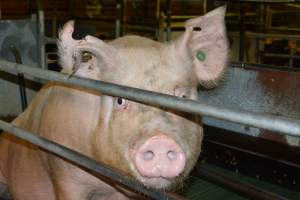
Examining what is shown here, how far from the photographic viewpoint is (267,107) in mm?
2658

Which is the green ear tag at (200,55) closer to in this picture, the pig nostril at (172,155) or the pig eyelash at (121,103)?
the pig eyelash at (121,103)

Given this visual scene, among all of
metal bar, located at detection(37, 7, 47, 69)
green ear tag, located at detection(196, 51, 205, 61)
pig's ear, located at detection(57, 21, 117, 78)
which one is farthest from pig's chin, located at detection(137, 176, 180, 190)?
metal bar, located at detection(37, 7, 47, 69)

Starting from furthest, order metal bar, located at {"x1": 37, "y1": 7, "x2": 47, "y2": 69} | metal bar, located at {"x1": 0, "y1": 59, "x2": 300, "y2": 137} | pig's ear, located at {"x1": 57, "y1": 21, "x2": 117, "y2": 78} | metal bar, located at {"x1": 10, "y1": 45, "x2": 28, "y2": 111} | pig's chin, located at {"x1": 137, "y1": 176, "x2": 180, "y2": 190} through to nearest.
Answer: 1. metal bar, located at {"x1": 37, "y1": 7, "x2": 47, "y2": 69}
2. metal bar, located at {"x1": 10, "y1": 45, "x2": 28, "y2": 111}
3. pig's ear, located at {"x1": 57, "y1": 21, "x2": 117, "y2": 78}
4. pig's chin, located at {"x1": 137, "y1": 176, "x2": 180, "y2": 190}
5. metal bar, located at {"x1": 0, "y1": 59, "x2": 300, "y2": 137}

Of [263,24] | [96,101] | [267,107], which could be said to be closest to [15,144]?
[96,101]

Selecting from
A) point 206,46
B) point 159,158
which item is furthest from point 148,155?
point 206,46

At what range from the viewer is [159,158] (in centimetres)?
152

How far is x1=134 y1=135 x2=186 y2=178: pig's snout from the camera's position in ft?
4.94

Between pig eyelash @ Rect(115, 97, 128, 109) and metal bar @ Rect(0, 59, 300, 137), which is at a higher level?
metal bar @ Rect(0, 59, 300, 137)

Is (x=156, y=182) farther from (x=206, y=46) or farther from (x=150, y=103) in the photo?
(x=206, y=46)

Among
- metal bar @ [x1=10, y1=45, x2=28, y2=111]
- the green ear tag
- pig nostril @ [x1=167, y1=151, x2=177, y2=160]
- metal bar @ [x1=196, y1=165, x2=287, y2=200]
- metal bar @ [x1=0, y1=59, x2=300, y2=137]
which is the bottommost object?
metal bar @ [x1=196, y1=165, x2=287, y2=200]

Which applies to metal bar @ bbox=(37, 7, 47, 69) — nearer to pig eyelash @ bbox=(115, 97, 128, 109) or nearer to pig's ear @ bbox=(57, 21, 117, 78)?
pig's ear @ bbox=(57, 21, 117, 78)

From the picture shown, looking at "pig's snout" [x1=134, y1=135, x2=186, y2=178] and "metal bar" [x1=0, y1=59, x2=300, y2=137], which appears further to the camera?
"pig's snout" [x1=134, y1=135, x2=186, y2=178]

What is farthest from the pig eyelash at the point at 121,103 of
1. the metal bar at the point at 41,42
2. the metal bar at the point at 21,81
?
the metal bar at the point at 41,42

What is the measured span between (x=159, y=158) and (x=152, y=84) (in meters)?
0.32
